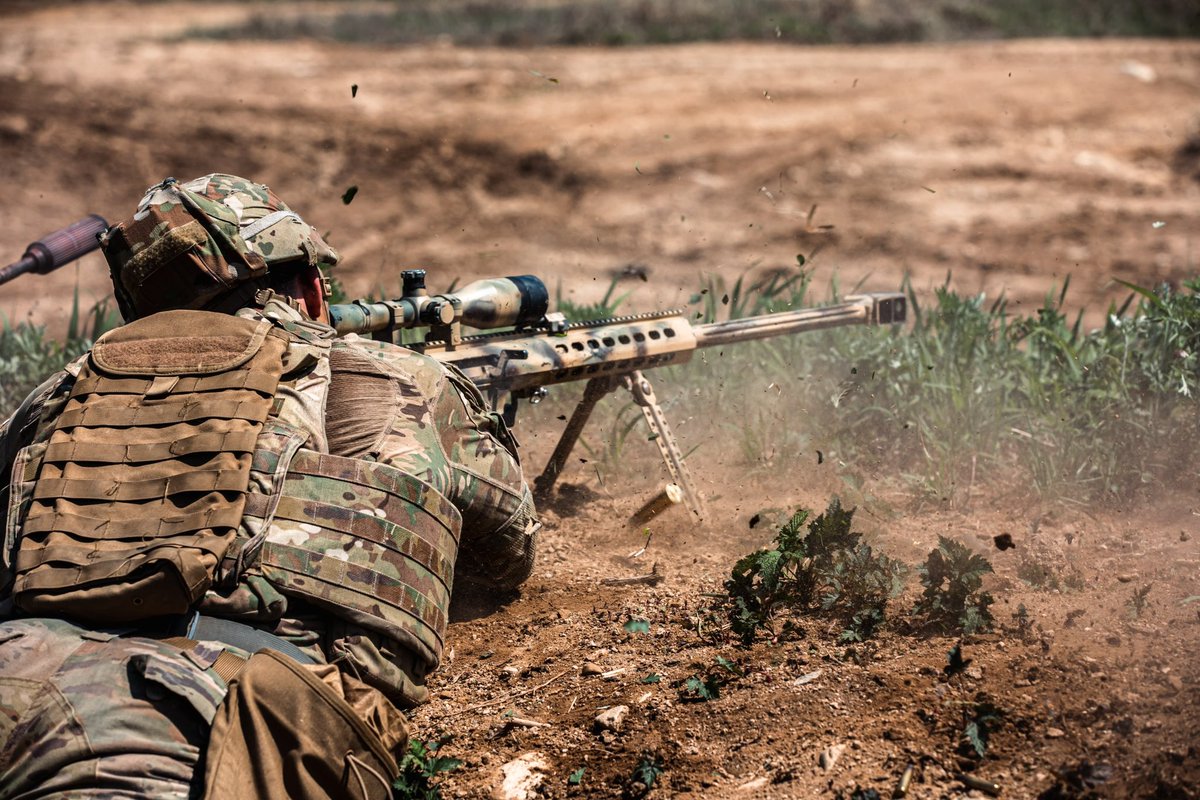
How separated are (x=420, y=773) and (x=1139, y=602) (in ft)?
7.29

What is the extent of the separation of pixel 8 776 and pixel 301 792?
0.60 metres

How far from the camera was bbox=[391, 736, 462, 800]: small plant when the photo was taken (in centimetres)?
335

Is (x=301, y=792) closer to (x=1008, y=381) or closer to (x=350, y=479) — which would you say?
(x=350, y=479)

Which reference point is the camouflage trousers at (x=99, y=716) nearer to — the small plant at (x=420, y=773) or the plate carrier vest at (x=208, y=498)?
the plate carrier vest at (x=208, y=498)

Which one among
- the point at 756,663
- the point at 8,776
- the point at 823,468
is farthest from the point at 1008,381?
the point at 8,776

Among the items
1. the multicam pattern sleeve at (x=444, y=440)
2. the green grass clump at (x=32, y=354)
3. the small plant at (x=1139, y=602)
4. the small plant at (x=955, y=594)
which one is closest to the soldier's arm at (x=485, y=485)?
the multicam pattern sleeve at (x=444, y=440)

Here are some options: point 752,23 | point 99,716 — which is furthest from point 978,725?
point 752,23

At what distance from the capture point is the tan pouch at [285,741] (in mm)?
2637

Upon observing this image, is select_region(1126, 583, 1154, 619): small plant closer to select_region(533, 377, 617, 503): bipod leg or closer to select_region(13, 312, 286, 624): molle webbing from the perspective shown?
select_region(533, 377, 617, 503): bipod leg

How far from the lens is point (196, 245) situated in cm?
349

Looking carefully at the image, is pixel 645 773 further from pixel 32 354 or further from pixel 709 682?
pixel 32 354

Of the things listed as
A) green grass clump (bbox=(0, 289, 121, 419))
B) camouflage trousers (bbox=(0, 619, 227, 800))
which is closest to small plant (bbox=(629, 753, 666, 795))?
camouflage trousers (bbox=(0, 619, 227, 800))

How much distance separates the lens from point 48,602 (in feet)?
9.30

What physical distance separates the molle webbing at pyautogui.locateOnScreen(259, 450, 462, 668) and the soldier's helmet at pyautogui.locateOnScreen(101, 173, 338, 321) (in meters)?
0.70
